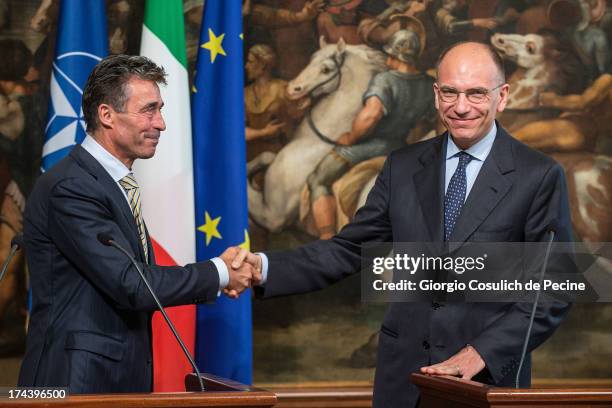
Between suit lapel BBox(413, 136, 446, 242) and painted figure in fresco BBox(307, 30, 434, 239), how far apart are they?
1.69m

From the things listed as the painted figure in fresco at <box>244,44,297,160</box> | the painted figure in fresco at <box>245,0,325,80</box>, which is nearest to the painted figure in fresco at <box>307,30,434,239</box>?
the painted figure in fresco at <box>244,44,297,160</box>

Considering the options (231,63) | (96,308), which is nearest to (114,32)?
(231,63)

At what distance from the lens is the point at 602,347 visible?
5266mm

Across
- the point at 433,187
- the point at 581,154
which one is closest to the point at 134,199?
the point at 433,187

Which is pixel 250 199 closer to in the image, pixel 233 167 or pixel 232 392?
pixel 233 167

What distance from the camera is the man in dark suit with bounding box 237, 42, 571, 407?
309 cm

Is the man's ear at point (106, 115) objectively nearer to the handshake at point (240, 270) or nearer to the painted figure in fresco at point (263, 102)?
the handshake at point (240, 270)

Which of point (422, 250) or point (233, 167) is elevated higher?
point (233, 167)

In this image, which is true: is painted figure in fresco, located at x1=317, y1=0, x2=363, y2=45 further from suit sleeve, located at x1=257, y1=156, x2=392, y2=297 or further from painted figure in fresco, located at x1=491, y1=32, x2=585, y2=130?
suit sleeve, located at x1=257, y1=156, x2=392, y2=297

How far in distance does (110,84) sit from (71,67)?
4.29 feet

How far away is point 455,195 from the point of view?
335cm

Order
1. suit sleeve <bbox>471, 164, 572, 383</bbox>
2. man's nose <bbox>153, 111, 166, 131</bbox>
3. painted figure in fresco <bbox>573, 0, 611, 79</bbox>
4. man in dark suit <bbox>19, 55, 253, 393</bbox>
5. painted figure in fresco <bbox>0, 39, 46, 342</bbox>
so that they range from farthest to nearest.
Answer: painted figure in fresco <bbox>573, 0, 611, 79</bbox>
painted figure in fresco <bbox>0, 39, 46, 342</bbox>
man's nose <bbox>153, 111, 166, 131</bbox>
suit sleeve <bbox>471, 164, 572, 383</bbox>
man in dark suit <bbox>19, 55, 253, 393</bbox>

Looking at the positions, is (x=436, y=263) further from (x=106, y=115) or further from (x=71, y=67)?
(x=71, y=67)

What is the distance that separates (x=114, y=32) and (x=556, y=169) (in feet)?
9.61
